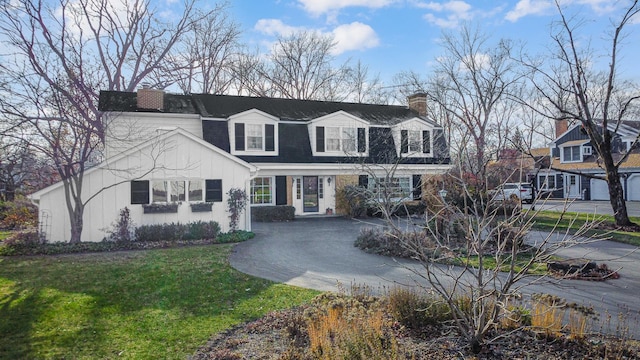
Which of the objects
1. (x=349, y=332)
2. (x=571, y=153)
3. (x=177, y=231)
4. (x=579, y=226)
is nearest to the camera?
(x=349, y=332)

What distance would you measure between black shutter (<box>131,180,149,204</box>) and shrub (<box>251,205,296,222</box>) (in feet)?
17.9

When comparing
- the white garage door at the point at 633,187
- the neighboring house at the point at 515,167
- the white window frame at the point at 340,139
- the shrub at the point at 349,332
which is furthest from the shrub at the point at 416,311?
the white garage door at the point at 633,187

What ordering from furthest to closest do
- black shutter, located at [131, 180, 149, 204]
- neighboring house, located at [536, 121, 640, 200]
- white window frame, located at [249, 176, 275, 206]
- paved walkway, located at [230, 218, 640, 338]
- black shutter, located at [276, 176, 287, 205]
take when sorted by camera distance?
neighboring house, located at [536, 121, 640, 200] → black shutter, located at [276, 176, 287, 205] → white window frame, located at [249, 176, 275, 206] → black shutter, located at [131, 180, 149, 204] → paved walkway, located at [230, 218, 640, 338]

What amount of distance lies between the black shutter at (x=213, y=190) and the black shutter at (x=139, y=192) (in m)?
2.04

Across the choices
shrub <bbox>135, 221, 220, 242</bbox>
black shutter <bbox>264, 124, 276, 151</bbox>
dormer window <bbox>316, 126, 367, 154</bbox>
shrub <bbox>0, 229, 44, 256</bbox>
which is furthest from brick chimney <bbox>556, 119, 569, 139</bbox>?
shrub <bbox>0, 229, 44, 256</bbox>

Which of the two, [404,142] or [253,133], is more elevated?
[253,133]

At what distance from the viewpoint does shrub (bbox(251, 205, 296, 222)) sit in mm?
18469

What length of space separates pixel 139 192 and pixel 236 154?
5.61m

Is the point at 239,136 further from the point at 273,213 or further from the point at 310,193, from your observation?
the point at 310,193

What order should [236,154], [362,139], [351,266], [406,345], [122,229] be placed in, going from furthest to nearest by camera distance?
[362,139] < [236,154] < [122,229] < [351,266] < [406,345]

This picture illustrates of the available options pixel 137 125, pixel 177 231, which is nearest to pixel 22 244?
pixel 177 231

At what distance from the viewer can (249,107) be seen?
69.6 ft

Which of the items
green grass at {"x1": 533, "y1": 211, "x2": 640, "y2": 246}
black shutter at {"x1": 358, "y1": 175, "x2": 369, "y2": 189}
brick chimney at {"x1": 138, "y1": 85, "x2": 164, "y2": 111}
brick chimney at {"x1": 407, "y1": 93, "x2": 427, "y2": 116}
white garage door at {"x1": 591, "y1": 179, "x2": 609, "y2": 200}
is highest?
brick chimney at {"x1": 407, "y1": 93, "x2": 427, "y2": 116}

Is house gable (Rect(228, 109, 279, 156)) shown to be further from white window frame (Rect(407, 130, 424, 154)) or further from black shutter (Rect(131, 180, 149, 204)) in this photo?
white window frame (Rect(407, 130, 424, 154))
